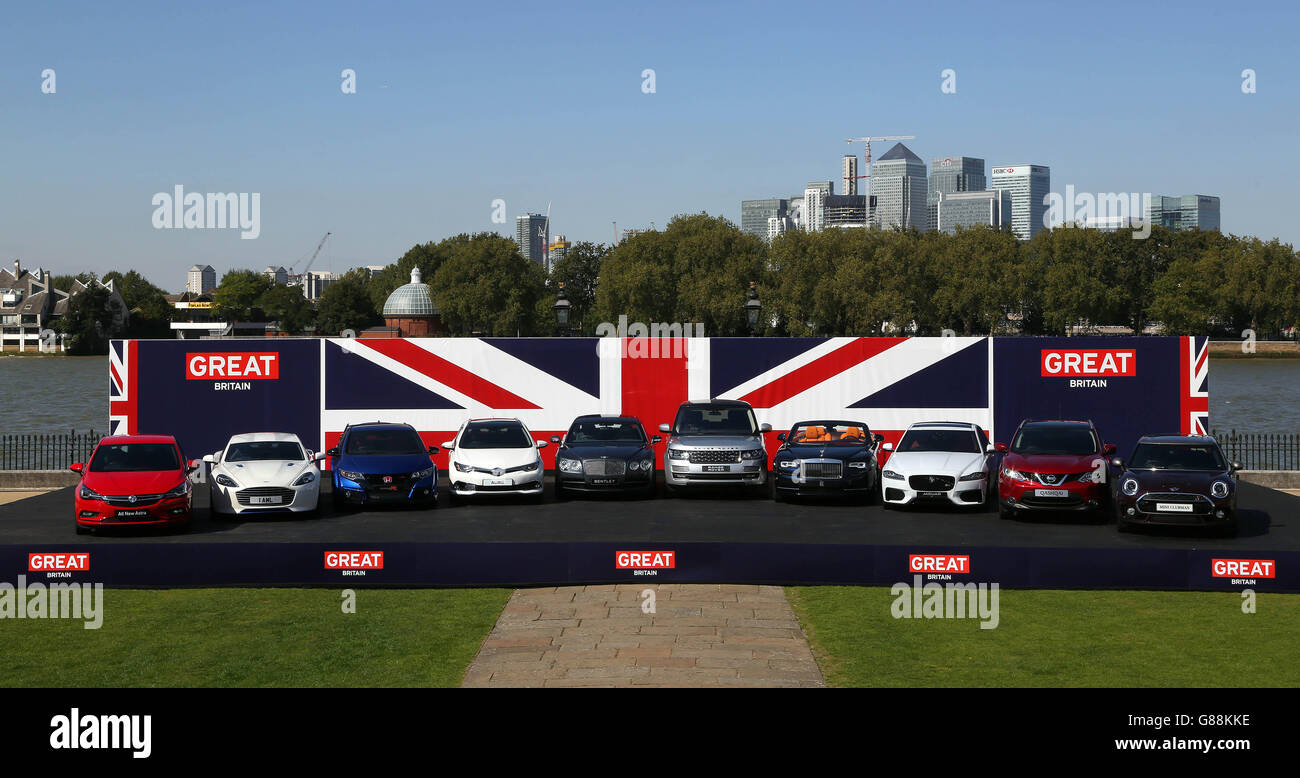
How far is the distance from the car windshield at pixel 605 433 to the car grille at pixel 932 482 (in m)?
5.13

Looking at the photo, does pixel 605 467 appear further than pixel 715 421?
No

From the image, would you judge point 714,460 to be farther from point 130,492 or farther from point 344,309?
point 344,309

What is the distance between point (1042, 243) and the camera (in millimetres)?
110812

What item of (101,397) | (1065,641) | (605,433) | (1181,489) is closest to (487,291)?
(101,397)

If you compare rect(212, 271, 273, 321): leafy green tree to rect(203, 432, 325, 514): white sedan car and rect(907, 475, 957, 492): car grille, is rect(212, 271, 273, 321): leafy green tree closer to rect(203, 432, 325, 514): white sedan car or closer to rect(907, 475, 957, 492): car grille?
rect(203, 432, 325, 514): white sedan car

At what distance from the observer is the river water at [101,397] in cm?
5796

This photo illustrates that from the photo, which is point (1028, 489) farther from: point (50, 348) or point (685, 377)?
point (50, 348)

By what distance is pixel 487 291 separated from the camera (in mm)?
115750

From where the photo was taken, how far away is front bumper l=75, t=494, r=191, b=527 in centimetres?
1711

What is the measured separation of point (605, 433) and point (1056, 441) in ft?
26.3

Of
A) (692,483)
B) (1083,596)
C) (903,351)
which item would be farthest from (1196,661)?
(903,351)

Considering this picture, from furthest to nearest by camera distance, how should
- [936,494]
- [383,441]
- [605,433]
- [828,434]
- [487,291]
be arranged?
[487,291], [605,433], [828,434], [383,441], [936,494]

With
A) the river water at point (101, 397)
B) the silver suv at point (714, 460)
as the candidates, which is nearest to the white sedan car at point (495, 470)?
the silver suv at point (714, 460)

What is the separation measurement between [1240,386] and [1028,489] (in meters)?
74.4
